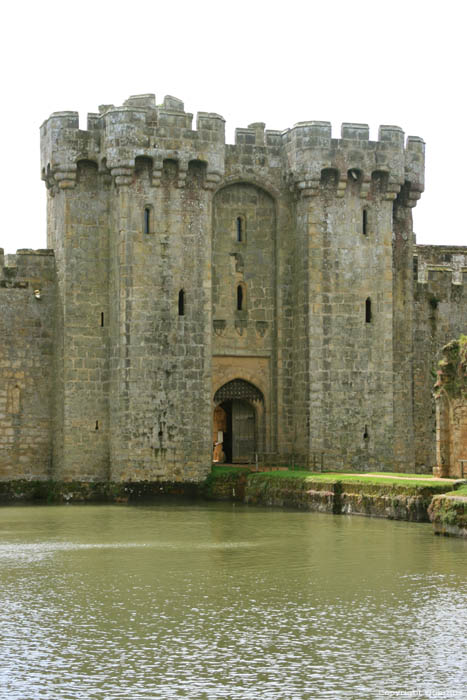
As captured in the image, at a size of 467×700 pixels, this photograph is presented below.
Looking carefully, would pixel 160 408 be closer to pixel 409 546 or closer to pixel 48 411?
pixel 48 411

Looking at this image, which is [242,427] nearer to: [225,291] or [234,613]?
[225,291]

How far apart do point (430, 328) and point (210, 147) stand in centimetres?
905

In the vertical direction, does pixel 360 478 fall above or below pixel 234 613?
above

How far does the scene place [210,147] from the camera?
33312 millimetres

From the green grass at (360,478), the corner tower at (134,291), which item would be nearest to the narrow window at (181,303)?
the corner tower at (134,291)

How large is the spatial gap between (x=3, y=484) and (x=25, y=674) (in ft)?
71.8

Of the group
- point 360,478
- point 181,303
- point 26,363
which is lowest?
point 360,478

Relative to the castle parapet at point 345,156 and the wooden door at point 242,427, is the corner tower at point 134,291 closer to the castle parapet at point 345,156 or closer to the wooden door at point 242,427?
the castle parapet at point 345,156

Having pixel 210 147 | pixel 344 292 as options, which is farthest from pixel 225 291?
pixel 210 147

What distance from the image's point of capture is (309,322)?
34.1m

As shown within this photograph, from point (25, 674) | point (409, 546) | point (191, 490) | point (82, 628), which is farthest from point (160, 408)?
point (25, 674)

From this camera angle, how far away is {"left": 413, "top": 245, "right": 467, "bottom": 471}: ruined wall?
122 ft

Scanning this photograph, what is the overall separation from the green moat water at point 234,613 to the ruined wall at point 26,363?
9.25m

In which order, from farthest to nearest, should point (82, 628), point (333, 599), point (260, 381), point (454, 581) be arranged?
1. point (260, 381)
2. point (454, 581)
3. point (333, 599)
4. point (82, 628)
